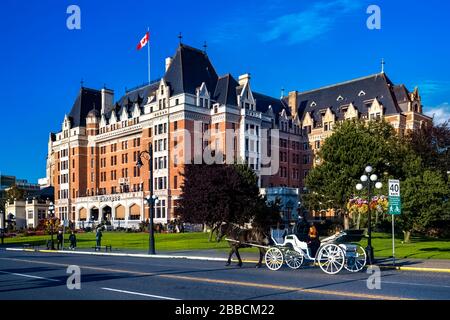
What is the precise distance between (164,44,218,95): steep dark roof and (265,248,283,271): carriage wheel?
183ft

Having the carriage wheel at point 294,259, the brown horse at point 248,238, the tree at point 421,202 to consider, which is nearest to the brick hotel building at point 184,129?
the tree at point 421,202

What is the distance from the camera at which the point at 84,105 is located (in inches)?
3895

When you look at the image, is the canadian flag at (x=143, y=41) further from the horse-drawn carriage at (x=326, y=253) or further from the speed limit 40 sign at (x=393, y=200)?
the horse-drawn carriage at (x=326, y=253)

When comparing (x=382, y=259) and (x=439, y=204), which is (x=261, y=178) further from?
(x=382, y=259)

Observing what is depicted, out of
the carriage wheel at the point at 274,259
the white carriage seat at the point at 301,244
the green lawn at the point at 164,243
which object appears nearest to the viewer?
the white carriage seat at the point at 301,244

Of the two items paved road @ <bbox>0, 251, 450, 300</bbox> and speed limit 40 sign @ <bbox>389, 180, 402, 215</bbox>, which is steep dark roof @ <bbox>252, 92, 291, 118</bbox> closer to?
speed limit 40 sign @ <bbox>389, 180, 402, 215</bbox>

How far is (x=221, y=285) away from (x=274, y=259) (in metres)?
5.26

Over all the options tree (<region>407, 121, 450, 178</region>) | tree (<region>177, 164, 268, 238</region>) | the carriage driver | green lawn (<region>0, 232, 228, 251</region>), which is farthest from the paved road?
tree (<region>407, 121, 450, 178</region>)

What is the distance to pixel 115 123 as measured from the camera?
3541 inches

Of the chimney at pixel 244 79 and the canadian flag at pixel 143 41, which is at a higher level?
the canadian flag at pixel 143 41

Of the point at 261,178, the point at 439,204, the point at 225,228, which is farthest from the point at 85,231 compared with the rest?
the point at 225,228

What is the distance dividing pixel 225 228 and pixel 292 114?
76.9 m

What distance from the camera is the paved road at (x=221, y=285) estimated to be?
12.1 meters

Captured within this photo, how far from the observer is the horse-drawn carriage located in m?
17.3
